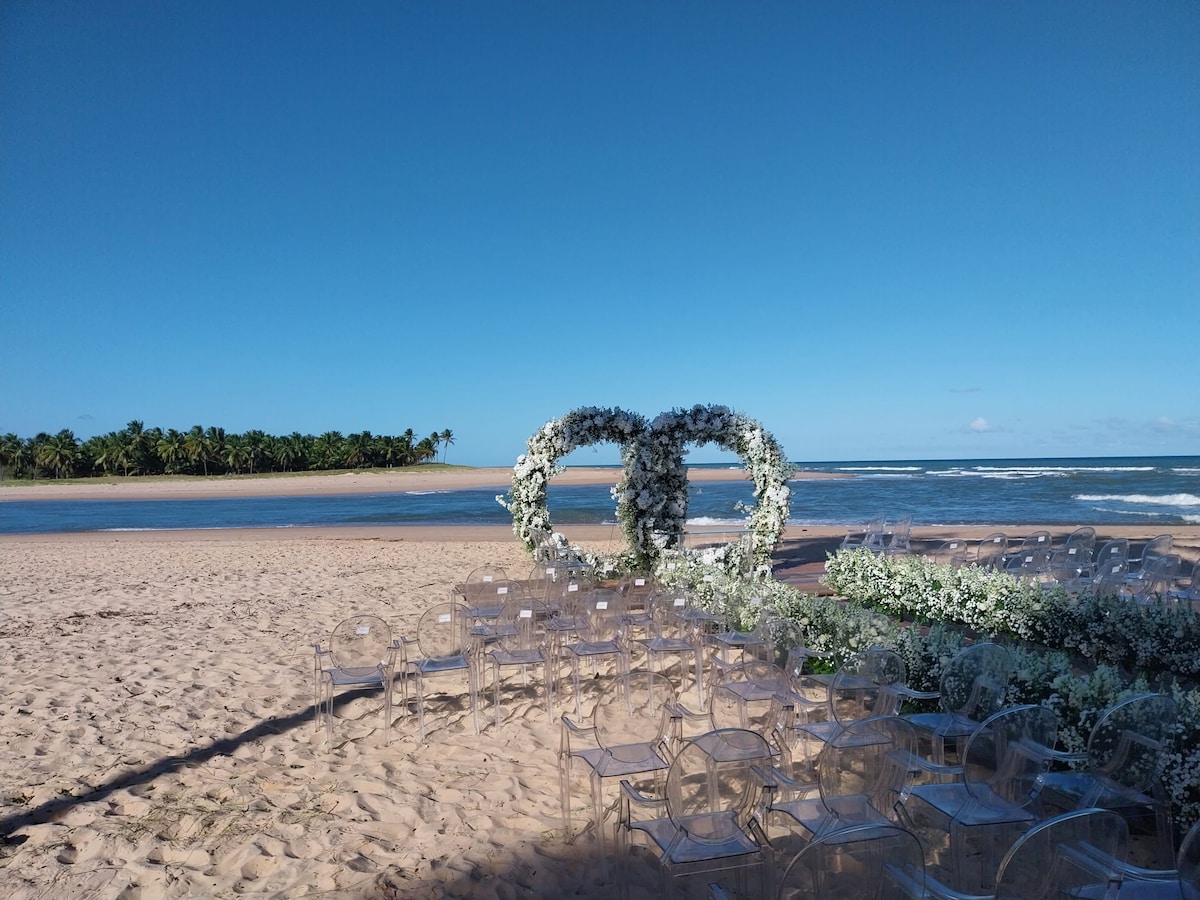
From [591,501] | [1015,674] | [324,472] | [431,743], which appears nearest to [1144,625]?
[1015,674]

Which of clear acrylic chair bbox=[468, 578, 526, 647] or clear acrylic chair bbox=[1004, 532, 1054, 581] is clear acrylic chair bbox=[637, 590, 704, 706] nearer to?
clear acrylic chair bbox=[468, 578, 526, 647]

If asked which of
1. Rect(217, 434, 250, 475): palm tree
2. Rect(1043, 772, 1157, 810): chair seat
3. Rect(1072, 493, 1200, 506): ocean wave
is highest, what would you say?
Rect(217, 434, 250, 475): palm tree

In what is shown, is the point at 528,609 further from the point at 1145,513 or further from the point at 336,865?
the point at 1145,513

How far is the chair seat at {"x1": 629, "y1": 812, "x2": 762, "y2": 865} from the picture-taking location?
9.78ft

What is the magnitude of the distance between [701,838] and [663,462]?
795 centimetres

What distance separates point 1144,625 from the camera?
6.46 m

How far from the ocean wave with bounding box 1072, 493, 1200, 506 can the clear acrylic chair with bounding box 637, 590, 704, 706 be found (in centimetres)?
2998

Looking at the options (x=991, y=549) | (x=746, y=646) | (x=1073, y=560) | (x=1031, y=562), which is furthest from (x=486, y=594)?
(x=991, y=549)

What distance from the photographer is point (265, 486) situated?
50438 millimetres

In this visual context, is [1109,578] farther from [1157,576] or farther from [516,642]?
[516,642]

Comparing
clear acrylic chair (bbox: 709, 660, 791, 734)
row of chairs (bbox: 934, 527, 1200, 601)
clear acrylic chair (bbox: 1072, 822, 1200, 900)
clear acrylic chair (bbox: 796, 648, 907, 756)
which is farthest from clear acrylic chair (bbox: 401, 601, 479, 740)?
row of chairs (bbox: 934, 527, 1200, 601)

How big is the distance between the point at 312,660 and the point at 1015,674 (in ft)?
19.2

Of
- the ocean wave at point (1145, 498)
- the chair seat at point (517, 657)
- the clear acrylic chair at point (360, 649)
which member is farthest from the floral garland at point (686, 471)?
the ocean wave at point (1145, 498)

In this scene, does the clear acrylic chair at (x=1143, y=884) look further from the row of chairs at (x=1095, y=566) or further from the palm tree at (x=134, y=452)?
the palm tree at (x=134, y=452)
